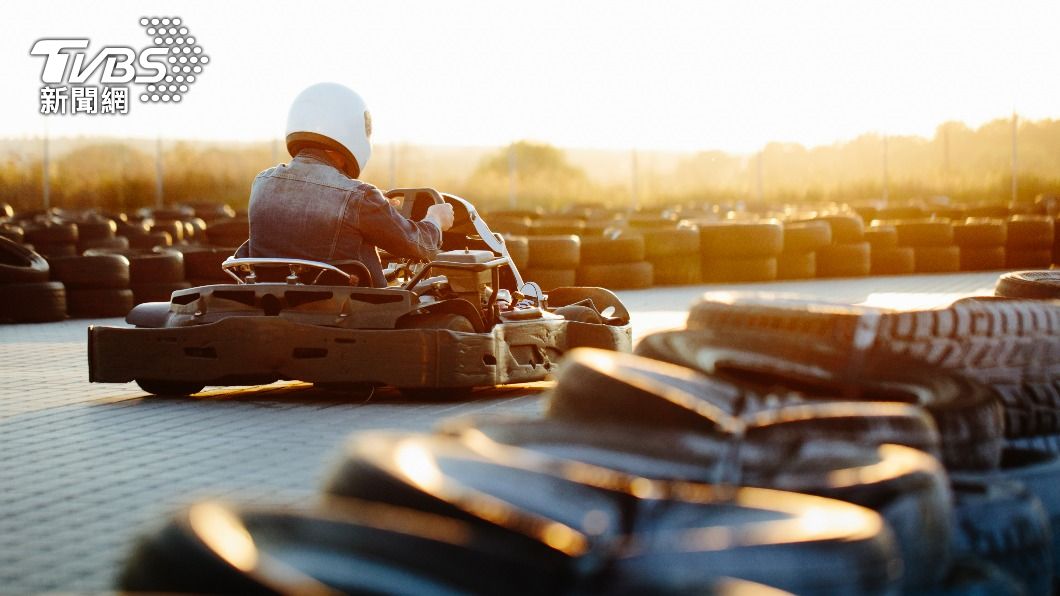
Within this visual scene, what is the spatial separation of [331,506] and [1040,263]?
1774 cm

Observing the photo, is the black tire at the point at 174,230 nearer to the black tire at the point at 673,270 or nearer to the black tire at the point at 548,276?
the black tire at the point at 548,276

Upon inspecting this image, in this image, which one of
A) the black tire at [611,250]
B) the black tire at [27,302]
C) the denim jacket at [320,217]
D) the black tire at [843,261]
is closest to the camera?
the denim jacket at [320,217]

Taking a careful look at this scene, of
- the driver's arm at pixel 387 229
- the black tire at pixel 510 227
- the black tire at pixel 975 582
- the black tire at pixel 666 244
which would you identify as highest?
the driver's arm at pixel 387 229

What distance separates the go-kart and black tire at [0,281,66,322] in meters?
5.65

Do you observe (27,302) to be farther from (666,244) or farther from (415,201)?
(666,244)

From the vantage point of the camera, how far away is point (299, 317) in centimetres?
577

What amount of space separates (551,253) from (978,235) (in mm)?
6714

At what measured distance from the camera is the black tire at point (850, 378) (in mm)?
2350

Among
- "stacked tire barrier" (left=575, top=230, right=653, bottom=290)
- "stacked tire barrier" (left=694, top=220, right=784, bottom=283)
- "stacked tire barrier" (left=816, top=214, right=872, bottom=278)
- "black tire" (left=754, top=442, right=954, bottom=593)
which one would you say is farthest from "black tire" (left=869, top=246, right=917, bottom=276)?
"black tire" (left=754, top=442, right=954, bottom=593)

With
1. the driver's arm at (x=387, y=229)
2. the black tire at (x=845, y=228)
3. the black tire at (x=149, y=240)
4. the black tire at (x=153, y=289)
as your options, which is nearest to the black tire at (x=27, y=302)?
the black tire at (x=153, y=289)

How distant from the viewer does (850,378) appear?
2.58 meters

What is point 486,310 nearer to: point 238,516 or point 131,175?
point 238,516

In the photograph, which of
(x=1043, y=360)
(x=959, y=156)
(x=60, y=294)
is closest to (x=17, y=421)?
(x=1043, y=360)

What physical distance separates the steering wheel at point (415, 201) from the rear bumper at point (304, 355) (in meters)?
0.96
